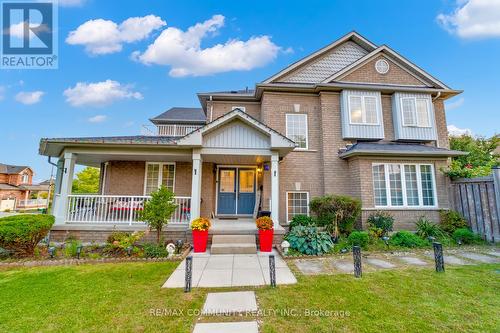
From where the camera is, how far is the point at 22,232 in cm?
579

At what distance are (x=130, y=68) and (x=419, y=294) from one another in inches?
986

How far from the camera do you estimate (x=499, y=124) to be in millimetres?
17719

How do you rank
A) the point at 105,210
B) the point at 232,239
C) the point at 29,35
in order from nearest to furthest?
the point at 232,239 < the point at 105,210 < the point at 29,35

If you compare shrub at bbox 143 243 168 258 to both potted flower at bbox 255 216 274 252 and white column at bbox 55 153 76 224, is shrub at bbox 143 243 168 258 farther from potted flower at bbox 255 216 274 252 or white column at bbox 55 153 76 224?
white column at bbox 55 153 76 224

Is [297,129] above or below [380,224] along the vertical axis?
above

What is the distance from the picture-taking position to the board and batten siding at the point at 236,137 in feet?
25.3

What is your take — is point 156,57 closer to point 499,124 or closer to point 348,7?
point 348,7

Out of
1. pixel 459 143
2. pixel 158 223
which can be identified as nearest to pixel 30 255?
pixel 158 223

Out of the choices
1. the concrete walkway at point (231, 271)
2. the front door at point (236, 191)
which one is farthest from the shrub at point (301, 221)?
the front door at point (236, 191)

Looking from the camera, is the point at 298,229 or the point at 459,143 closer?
the point at 298,229

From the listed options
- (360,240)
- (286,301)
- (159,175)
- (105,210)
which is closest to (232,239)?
(286,301)

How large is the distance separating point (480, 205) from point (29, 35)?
18669mm

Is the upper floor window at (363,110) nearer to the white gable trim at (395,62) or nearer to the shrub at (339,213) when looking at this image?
the white gable trim at (395,62)

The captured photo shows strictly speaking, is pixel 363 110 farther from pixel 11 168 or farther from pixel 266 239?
pixel 11 168
